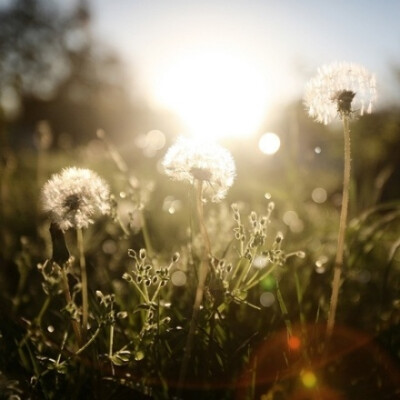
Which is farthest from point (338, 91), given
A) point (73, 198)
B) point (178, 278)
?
point (178, 278)

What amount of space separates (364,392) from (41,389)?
0.98m

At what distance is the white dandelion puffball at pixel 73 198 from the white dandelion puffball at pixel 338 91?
2.16ft

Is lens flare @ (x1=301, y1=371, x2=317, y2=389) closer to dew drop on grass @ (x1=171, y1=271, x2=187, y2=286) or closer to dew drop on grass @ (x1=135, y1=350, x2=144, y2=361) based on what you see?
dew drop on grass @ (x1=135, y1=350, x2=144, y2=361)

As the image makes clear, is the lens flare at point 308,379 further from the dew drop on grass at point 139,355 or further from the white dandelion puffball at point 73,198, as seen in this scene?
the white dandelion puffball at point 73,198

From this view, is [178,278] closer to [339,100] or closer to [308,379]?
[308,379]

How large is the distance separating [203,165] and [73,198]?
14.7 inches

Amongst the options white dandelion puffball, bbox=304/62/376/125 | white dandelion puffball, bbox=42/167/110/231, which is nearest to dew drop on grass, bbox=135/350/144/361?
white dandelion puffball, bbox=42/167/110/231

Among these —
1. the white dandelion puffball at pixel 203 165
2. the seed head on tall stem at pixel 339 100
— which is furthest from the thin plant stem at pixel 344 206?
the white dandelion puffball at pixel 203 165

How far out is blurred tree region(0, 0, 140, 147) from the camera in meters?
41.6

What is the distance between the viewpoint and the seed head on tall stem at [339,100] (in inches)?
56.9

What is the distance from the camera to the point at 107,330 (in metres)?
1.66

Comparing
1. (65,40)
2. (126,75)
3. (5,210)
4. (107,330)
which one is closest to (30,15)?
(65,40)

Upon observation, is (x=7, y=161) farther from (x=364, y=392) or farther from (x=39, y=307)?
(x=364, y=392)

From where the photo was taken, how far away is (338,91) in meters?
1.49
